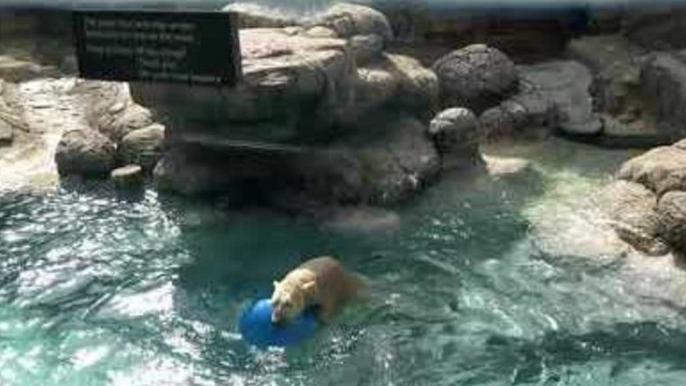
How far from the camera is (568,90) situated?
A: 1769cm

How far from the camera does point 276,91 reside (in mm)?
12539

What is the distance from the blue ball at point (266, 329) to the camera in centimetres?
925

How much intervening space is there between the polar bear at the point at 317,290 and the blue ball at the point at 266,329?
2.5 inches

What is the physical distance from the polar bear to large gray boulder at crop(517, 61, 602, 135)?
21.6 ft

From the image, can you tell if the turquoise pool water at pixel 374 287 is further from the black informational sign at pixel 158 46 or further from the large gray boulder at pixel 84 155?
the black informational sign at pixel 158 46

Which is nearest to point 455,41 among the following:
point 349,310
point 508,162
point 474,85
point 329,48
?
point 474,85

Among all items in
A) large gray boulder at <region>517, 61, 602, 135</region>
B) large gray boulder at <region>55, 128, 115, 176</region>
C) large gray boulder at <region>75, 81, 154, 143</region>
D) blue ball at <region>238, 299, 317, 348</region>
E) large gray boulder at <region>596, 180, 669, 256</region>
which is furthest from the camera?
large gray boulder at <region>517, 61, 602, 135</region>

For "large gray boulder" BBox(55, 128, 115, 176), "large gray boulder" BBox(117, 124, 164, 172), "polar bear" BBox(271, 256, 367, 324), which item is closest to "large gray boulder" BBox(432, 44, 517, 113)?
"large gray boulder" BBox(117, 124, 164, 172)

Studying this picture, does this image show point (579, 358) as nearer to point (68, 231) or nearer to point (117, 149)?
point (68, 231)

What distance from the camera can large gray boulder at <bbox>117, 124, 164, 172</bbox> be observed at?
49.2ft

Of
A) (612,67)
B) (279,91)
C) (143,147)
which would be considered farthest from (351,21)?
(612,67)

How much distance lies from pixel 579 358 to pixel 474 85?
297 inches

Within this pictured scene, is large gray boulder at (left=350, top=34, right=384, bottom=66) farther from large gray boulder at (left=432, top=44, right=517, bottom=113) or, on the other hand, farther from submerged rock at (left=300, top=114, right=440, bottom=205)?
large gray boulder at (left=432, top=44, right=517, bottom=113)

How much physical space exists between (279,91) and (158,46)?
170cm
